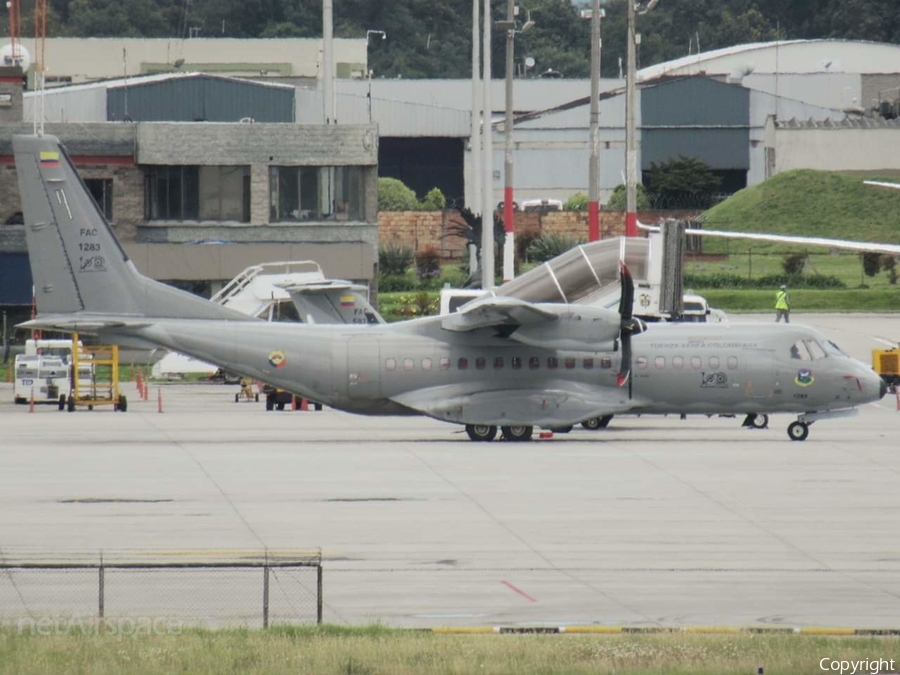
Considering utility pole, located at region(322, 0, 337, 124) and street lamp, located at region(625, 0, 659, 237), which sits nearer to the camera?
street lamp, located at region(625, 0, 659, 237)

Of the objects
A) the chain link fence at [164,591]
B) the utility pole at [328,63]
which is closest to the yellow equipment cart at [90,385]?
the utility pole at [328,63]

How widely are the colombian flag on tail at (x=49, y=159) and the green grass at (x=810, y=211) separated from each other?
178 ft

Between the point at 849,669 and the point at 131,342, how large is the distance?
21.7 meters

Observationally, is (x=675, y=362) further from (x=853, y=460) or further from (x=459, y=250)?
(x=459, y=250)

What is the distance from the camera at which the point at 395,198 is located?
9694cm

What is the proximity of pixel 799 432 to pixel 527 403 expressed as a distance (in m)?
5.89

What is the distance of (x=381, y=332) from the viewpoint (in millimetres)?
33281

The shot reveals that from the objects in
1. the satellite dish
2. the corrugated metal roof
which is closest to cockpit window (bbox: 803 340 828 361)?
the satellite dish

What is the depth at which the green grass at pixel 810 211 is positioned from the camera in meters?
82.2

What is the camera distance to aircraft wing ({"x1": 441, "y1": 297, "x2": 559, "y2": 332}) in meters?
31.8

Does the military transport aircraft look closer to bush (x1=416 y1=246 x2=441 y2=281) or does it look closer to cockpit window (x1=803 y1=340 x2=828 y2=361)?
cockpit window (x1=803 y1=340 x2=828 y2=361)

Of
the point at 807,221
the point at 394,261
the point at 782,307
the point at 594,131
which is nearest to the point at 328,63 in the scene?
the point at 594,131

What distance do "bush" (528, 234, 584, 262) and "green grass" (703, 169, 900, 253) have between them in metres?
10.0

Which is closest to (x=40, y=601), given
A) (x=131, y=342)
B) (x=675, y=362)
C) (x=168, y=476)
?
(x=168, y=476)
